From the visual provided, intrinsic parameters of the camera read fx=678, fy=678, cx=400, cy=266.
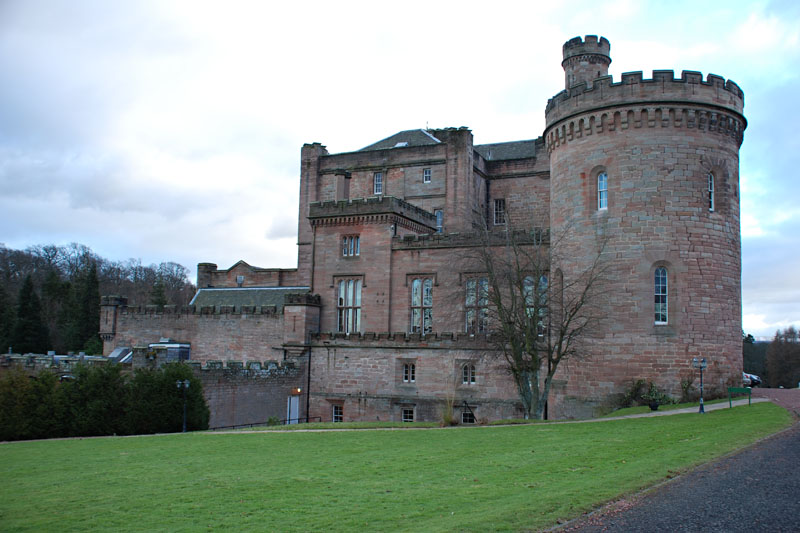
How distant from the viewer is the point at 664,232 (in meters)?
25.3

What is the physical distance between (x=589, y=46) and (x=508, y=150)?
1423 centimetres

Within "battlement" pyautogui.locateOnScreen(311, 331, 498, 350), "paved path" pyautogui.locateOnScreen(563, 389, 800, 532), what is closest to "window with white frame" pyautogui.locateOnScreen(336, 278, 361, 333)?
"battlement" pyautogui.locateOnScreen(311, 331, 498, 350)

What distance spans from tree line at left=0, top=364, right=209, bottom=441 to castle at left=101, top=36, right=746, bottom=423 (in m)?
8.31

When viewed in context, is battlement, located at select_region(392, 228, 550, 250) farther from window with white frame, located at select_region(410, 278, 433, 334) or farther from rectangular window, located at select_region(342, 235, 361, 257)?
rectangular window, located at select_region(342, 235, 361, 257)

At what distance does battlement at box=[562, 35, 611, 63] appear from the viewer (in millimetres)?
38719

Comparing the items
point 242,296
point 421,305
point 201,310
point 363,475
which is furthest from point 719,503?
point 242,296

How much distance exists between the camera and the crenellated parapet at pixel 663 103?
2536 cm

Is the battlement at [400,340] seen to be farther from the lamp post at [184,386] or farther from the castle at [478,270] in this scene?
the lamp post at [184,386]

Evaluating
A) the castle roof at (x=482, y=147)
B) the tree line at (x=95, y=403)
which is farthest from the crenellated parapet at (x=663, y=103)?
the castle roof at (x=482, y=147)

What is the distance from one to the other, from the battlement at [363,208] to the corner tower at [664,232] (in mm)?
14336

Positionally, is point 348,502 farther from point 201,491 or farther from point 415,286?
point 415,286

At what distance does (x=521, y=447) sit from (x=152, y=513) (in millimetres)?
9455

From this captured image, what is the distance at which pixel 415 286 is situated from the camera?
38.2m

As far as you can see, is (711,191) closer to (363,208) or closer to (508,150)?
(363,208)
